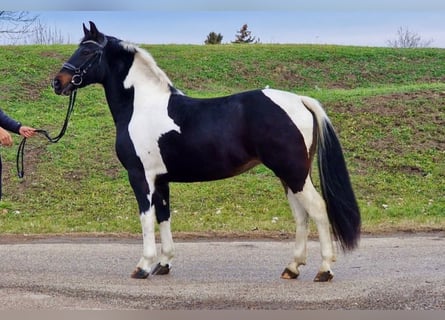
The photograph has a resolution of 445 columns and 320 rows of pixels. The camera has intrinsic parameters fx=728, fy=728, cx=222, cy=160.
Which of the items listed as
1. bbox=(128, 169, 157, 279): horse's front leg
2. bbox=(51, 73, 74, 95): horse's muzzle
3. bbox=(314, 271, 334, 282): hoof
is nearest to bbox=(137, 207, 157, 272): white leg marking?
bbox=(128, 169, 157, 279): horse's front leg

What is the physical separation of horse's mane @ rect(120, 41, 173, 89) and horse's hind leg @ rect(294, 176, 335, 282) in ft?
5.75

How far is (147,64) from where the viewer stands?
23.6ft

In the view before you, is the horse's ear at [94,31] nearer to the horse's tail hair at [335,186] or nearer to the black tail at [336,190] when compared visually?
the horse's tail hair at [335,186]

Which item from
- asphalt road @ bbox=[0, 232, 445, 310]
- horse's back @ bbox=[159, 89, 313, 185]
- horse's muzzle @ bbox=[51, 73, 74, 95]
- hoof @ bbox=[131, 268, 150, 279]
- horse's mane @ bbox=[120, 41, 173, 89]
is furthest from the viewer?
horse's mane @ bbox=[120, 41, 173, 89]

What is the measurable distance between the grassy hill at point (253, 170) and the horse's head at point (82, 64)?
389cm

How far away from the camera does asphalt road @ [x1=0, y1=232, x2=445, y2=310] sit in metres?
5.69

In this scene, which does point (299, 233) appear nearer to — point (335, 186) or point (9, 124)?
point (335, 186)

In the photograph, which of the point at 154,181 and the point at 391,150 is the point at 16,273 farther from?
the point at 391,150

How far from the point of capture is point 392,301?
223 inches

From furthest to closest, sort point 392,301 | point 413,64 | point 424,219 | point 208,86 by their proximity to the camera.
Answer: point 413,64
point 208,86
point 424,219
point 392,301

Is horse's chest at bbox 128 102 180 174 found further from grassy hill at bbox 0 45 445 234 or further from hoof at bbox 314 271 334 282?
grassy hill at bbox 0 45 445 234

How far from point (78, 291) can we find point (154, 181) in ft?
4.36

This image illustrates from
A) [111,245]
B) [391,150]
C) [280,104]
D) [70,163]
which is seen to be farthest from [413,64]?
[280,104]

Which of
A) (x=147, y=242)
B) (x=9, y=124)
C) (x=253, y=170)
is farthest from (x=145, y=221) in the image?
(x=253, y=170)
